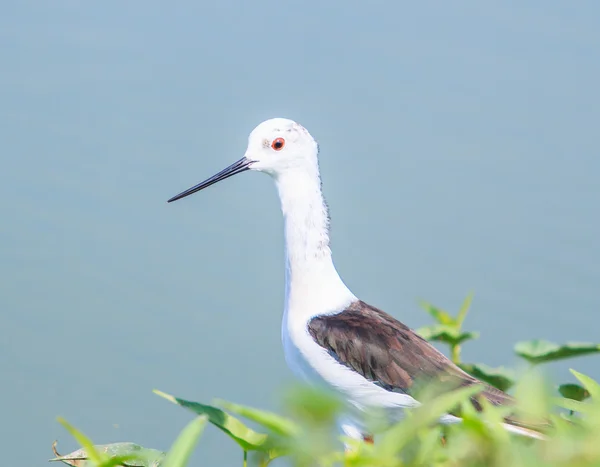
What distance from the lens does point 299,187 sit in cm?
491

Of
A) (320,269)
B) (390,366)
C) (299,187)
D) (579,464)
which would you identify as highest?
(299,187)

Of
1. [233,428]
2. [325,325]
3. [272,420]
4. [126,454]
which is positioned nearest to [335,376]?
[325,325]

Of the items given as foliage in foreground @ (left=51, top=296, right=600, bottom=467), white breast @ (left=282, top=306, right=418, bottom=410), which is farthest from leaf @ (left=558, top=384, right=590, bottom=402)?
foliage in foreground @ (left=51, top=296, right=600, bottom=467)

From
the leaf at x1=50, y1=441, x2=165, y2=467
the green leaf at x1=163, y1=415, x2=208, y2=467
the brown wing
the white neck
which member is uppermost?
the white neck

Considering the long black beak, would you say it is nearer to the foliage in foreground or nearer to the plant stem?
the plant stem

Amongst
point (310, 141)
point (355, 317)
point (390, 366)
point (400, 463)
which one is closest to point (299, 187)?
point (310, 141)

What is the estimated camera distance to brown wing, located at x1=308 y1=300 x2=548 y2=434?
4.43m

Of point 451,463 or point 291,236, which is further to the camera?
point 291,236

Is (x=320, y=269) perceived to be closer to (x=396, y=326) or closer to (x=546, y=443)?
(x=396, y=326)

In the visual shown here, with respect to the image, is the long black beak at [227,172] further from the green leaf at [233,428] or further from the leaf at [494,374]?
the green leaf at [233,428]

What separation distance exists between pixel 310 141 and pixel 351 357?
121cm

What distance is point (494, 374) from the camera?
4.50m

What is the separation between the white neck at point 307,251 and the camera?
469 cm

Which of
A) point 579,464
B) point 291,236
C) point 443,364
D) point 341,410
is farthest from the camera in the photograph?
point 291,236
